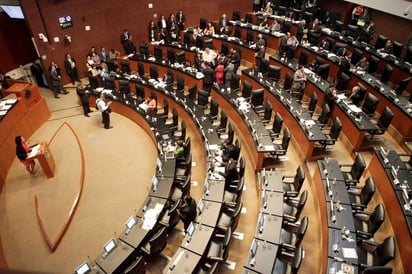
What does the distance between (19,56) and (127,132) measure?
8.36 metres

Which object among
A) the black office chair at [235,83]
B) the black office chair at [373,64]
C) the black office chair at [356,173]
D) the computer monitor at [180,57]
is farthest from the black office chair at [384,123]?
the computer monitor at [180,57]

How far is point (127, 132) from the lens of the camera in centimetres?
1223

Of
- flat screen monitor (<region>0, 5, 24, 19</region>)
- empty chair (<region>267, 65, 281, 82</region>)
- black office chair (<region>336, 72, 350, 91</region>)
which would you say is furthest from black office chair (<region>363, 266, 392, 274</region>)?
flat screen monitor (<region>0, 5, 24, 19</region>)

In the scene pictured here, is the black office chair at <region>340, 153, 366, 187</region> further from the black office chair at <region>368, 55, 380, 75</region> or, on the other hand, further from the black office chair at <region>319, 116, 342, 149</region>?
the black office chair at <region>368, 55, 380, 75</region>

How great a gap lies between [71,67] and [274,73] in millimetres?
9853

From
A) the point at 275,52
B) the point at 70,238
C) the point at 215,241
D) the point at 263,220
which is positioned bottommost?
the point at 70,238

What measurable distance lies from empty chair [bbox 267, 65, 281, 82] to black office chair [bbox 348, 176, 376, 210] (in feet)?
20.0

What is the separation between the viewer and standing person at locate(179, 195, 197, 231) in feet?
23.3

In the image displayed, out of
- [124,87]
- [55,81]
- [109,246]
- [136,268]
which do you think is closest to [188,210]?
[136,268]

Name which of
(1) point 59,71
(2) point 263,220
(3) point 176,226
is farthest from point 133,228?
(1) point 59,71

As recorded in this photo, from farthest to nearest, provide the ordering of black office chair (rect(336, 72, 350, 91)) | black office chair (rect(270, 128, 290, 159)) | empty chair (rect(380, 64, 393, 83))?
empty chair (rect(380, 64, 393, 83))
black office chair (rect(336, 72, 350, 91))
black office chair (rect(270, 128, 290, 159))

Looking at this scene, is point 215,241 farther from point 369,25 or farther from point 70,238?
point 369,25

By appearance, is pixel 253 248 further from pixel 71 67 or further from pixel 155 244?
pixel 71 67

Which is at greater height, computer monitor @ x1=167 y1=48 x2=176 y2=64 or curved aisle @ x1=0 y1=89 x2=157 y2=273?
computer monitor @ x1=167 y1=48 x2=176 y2=64
